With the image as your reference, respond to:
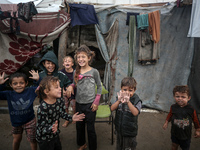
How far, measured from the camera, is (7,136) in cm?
306

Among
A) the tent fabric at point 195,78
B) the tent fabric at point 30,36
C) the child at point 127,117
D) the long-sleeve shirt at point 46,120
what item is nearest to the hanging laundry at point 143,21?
the tent fabric at point 195,78

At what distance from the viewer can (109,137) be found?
3059 mm

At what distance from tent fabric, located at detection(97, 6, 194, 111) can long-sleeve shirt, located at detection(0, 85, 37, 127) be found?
272cm

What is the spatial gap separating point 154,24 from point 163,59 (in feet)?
3.57

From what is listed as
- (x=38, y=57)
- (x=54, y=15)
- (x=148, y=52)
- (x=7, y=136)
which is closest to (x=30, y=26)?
(x=54, y=15)

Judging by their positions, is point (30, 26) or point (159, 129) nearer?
point (159, 129)

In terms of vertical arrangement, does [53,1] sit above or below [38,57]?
above

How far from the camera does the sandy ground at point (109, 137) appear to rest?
109 inches

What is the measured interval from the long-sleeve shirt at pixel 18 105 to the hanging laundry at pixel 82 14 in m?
2.46

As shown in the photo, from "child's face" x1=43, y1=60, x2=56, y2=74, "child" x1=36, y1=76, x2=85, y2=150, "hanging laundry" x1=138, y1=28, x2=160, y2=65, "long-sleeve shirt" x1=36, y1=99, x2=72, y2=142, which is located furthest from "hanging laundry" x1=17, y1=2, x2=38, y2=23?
"hanging laundry" x1=138, y1=28, x2=160, y2=65

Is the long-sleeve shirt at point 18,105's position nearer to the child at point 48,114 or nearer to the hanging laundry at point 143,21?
the child at point 48,114

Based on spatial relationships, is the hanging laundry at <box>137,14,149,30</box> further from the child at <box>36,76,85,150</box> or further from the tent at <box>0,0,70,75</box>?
the child at <box>36,76,85,150</box>

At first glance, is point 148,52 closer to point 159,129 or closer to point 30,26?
point 159,129

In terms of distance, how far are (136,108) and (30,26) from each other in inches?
142
